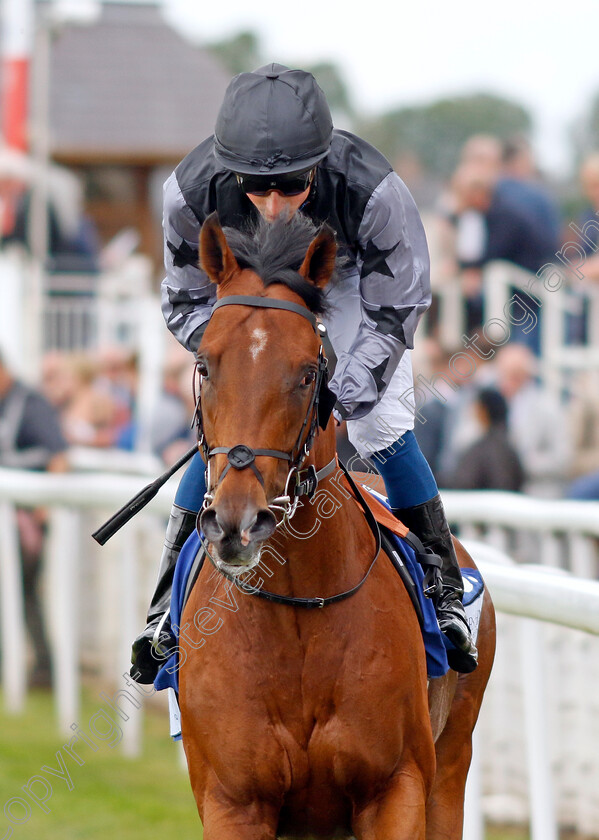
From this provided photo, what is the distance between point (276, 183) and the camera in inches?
142

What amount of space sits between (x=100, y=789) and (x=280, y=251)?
413 cm

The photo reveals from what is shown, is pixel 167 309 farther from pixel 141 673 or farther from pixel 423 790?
pixel 423 790

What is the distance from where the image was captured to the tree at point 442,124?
212 ft

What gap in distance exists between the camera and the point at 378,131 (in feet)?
218

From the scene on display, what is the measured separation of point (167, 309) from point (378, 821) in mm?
1556

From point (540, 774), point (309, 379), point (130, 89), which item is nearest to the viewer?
point (309, 379)

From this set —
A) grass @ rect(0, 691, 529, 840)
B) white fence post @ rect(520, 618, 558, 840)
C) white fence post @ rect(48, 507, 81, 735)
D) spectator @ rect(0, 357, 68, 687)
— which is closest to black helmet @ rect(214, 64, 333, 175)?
white fence post @ rect(520, 618, 558, 840)

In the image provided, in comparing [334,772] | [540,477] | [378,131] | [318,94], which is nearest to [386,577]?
[334,772]

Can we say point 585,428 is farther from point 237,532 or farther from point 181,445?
point 237,532

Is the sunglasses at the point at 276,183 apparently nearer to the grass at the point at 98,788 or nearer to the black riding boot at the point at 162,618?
the black riding boot at the point at 162,618

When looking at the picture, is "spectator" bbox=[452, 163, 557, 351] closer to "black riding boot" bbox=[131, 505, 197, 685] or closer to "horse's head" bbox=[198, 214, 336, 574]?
"black riding boot" bbox=[131, 505, 197, 685]

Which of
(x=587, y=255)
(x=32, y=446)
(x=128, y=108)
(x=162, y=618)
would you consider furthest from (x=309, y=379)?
(x=128, y=108)

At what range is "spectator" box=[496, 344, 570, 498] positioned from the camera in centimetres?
884

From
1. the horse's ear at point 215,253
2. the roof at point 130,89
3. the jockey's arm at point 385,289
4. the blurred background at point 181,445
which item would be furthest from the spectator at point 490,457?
the roof at point 130,89
